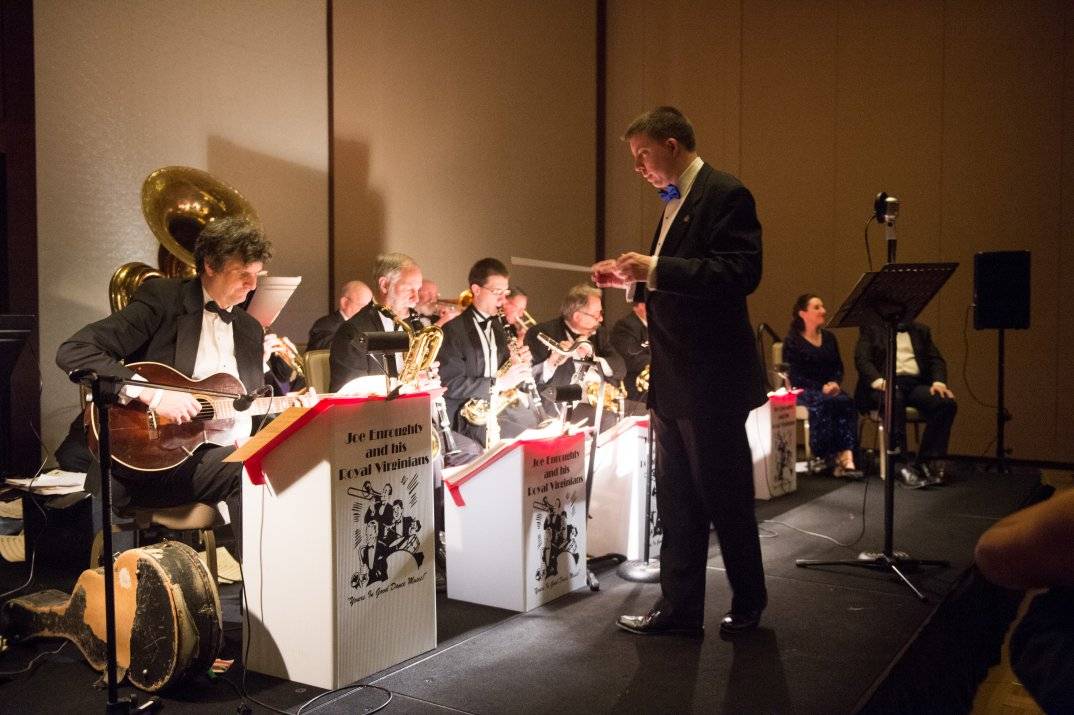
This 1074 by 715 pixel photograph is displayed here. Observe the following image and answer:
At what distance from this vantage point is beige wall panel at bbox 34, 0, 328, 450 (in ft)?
14.7

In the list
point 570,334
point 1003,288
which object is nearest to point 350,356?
point 570,334

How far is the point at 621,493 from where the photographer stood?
3941mm

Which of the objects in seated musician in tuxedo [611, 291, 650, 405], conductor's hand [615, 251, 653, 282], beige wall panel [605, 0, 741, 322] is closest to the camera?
conductor's hand [615, 251, 653, 282]

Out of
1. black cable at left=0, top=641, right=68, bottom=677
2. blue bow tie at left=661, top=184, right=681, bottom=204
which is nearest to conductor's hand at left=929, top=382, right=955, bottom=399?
blue bow tie at left=661, top=184, right=681, bottom=204

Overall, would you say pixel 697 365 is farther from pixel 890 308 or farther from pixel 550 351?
pixel 550 351

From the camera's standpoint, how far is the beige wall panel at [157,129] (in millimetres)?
4469

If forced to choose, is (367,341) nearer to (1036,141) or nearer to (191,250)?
(191,250)

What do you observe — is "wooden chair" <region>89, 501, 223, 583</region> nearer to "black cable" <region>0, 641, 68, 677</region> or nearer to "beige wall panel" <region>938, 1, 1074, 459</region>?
"black cable" <region>0, 641, 68, 677</region>

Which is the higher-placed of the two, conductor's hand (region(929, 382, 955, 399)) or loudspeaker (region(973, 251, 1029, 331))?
loudspeaker (region(973, 251, 1029, 331))

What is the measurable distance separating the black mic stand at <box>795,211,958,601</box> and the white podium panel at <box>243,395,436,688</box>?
5.69 ft

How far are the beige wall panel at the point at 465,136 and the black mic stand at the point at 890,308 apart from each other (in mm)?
3718

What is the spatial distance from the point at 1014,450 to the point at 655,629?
578cm

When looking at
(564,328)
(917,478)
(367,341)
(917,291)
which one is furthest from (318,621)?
(917,478)

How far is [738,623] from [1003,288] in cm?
460
